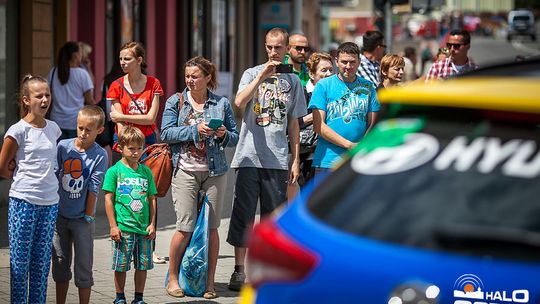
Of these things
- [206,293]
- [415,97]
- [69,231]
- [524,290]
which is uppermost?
[415,97]

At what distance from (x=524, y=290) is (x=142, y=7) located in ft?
56.9

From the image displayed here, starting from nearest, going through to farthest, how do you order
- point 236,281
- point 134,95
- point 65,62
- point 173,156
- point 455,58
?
point 173,156
point 236,281
point 134,95
point 455,58
point 65,62

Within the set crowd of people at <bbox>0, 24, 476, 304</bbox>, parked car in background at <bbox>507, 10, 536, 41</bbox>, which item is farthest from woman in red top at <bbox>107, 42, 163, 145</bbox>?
parked car in background at <bbox>507, 10, 536, 41</bbox>

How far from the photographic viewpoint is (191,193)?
8211 millimetres

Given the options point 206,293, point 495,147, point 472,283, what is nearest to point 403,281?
point 472,283

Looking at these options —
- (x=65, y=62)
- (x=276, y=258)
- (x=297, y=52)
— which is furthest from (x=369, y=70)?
(x=276, y=258)

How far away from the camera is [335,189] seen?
3.55 meters

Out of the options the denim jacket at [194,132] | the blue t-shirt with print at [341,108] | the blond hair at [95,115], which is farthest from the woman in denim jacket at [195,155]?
the blond hair at [95,115]

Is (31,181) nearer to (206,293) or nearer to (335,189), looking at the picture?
(206,293)

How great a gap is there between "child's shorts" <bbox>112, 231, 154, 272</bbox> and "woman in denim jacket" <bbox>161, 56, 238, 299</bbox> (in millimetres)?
695

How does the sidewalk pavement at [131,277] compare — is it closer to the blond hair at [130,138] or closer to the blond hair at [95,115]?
the blond hair at [130,138]

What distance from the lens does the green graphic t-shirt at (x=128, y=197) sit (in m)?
7.46

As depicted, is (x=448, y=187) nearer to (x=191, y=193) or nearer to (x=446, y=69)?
(x=191, y=193)

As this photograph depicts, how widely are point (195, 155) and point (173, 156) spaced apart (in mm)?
188
